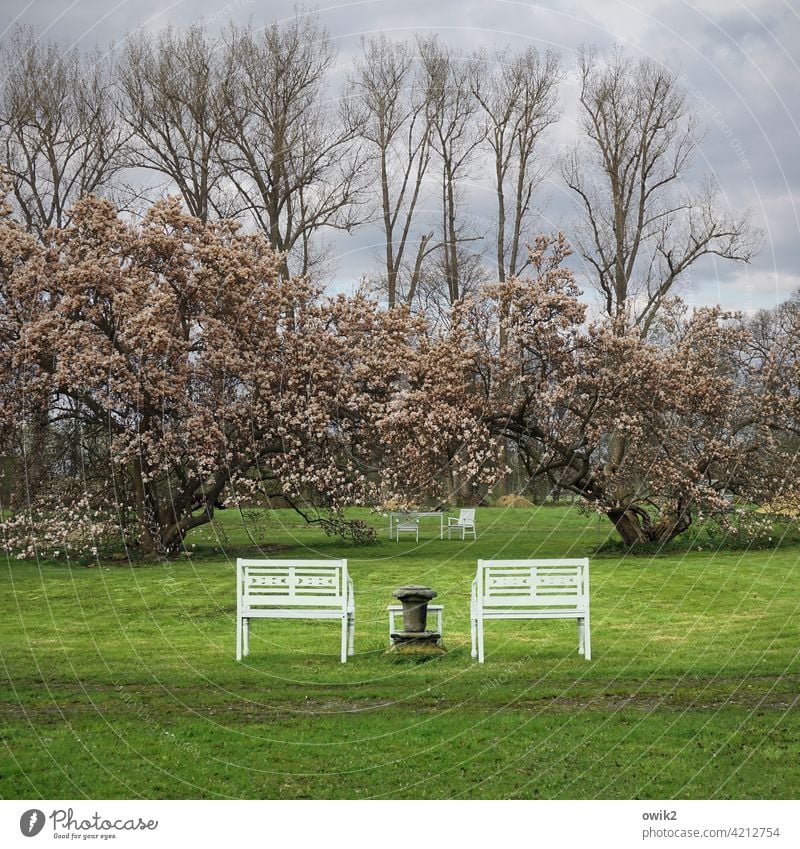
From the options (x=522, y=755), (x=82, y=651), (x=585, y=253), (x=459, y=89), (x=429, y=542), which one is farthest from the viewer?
(x=585, y=253)

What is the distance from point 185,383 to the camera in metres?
25.0

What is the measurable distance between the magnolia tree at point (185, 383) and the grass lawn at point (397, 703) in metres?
5.66

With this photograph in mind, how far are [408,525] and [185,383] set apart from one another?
24.8 feet

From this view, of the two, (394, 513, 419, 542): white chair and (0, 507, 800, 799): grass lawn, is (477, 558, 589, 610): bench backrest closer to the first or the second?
(0, 507, 800, 799): grass lawn

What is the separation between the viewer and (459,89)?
108 feet

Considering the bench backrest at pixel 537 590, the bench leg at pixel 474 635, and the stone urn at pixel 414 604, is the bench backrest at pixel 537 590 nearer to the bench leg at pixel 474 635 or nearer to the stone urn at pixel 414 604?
the bench leg at pixel 474 635

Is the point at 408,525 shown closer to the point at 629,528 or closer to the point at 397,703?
the point at 629,528

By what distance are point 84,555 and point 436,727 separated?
16.9 m

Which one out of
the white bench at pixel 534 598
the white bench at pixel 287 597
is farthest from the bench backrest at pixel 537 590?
the white bench at pixel 287 597

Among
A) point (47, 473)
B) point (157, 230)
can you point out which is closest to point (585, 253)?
point (157, 230)

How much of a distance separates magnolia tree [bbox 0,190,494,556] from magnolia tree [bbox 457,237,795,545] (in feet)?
5.84

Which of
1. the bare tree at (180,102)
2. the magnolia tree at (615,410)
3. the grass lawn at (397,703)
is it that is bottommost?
the grass lawn at (397,703)

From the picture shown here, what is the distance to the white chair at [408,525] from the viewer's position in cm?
2845

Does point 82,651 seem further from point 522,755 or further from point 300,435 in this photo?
point 300,435
